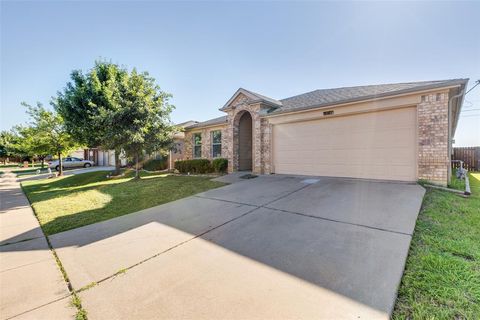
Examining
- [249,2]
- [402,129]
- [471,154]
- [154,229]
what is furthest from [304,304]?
[471,154]

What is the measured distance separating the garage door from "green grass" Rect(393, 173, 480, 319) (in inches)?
119

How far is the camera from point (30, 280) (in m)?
2.58

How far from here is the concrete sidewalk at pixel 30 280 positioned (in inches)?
81.0

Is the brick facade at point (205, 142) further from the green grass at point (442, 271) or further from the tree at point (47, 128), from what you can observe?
the green grass at point (442, 271)

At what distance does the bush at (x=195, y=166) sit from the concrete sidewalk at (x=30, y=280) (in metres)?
8.53

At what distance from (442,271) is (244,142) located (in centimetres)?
1024

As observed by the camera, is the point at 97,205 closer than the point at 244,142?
Yes

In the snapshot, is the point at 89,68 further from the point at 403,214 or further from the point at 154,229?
the point at 403,214

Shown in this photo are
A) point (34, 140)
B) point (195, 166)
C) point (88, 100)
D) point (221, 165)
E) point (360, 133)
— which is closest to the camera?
point (360, 133)

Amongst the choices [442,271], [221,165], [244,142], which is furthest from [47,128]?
[442,271]

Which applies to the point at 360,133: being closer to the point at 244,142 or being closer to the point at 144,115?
the point at 244,142

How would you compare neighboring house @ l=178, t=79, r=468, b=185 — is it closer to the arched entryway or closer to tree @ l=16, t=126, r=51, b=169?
the arched entryway

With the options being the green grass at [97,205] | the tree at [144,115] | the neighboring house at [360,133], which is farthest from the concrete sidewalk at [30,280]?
→ the neighboring house at [360,133]

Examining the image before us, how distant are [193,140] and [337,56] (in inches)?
398
